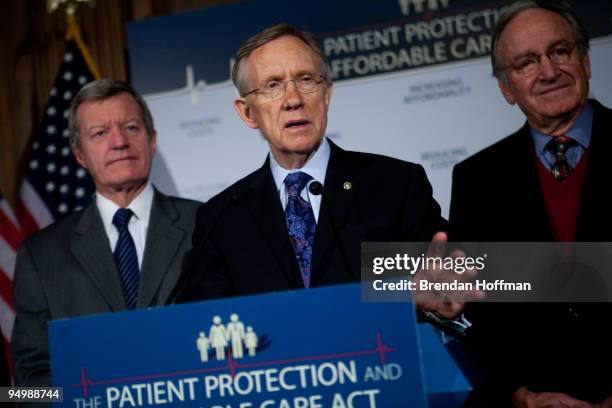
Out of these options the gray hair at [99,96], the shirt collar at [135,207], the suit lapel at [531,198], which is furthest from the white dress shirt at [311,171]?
the gray hair at [99,96]

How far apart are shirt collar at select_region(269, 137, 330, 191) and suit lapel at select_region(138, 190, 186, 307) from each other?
0.69 m

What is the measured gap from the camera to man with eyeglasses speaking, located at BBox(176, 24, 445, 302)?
2.16m

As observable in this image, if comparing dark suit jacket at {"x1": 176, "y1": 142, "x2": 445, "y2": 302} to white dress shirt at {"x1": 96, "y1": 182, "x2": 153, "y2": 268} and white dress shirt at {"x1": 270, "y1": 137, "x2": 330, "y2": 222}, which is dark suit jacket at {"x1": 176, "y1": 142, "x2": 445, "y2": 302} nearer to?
white dress shirt at {"x1": 270, "y1": 137, "x2": 330, "y2": 222}

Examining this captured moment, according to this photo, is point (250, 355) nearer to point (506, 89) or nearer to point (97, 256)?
point (97, 256)

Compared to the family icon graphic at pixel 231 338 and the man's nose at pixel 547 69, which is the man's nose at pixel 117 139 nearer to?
the family icon graphic at pixel 231 338

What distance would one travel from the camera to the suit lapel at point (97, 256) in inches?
110

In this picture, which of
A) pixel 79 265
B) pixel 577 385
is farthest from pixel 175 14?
pixel 577 385

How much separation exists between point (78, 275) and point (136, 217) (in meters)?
0.33

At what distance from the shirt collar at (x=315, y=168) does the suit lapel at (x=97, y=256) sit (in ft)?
2.83

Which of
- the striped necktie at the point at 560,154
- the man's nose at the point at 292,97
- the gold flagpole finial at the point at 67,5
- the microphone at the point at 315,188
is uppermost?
the gold flagpole finial at the point at 67,5

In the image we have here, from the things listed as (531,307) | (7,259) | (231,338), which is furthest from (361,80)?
(231,338)

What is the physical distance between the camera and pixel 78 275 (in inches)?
113

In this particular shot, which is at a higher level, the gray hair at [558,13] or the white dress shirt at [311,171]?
the gray hair at [558,13]

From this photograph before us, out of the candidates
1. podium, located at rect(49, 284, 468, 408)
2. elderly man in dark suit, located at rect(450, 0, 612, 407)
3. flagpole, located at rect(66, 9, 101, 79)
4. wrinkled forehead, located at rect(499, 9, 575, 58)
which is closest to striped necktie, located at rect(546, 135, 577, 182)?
elderly man in dark suit, located at rect(450, 0, 612, 407)
